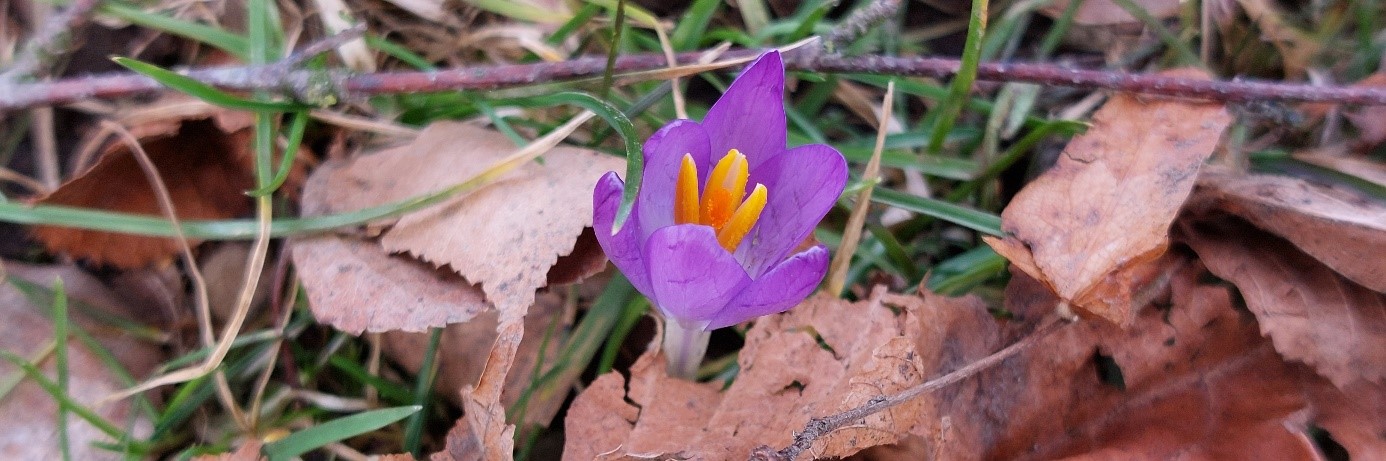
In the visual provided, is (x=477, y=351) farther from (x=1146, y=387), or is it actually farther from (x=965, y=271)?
(x=1146, y=387)

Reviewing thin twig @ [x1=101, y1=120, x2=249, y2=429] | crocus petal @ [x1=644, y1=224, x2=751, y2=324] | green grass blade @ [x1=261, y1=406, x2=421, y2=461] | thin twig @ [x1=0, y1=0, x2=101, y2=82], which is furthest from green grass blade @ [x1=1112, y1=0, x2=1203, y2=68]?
thin twig @ [x1=0, y1=0, x2=101, y2=82]

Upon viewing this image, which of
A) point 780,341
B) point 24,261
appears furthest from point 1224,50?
point 24,261

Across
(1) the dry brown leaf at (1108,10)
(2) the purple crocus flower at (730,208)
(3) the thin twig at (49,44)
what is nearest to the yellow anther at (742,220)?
(2) the purple crocus flower at (730,208)

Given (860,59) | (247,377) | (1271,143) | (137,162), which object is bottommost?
(247,377)

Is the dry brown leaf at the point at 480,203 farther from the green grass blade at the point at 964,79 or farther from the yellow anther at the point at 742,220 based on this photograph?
the green grass blade at the point at 964,79

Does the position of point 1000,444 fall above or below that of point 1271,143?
below

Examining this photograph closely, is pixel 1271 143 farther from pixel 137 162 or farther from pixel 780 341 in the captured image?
pixel 137 162
